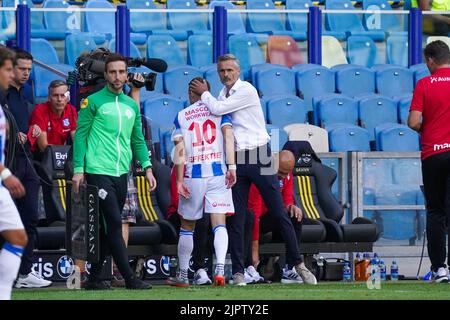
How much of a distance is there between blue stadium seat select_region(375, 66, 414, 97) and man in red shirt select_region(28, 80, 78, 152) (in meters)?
5.60

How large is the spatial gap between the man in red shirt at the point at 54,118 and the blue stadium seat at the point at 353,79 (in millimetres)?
5004

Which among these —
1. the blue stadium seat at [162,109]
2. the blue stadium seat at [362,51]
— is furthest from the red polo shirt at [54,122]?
the blue stadium seat at [362,51]

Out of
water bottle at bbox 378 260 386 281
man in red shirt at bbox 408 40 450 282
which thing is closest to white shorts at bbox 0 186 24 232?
man in red shirt at bbox 408 40 450 282

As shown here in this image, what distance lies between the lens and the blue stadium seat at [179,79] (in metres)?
17.2

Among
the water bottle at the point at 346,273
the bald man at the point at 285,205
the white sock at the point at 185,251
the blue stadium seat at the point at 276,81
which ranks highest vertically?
the blue stadium seat at the point at 276,81

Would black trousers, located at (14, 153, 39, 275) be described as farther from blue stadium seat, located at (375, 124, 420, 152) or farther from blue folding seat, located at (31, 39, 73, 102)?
blue stadium seat, located at (375, 124, 420, 152)

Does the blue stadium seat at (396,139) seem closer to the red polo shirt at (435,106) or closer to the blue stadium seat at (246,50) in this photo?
the blue stadium seat at (246,50)

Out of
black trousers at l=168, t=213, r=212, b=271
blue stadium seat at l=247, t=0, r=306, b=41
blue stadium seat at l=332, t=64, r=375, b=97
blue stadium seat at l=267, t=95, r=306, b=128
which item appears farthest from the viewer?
blue stadium seat at l=332, t=64, r=375, b=97

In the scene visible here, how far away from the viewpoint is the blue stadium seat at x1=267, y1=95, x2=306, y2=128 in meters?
17.0
